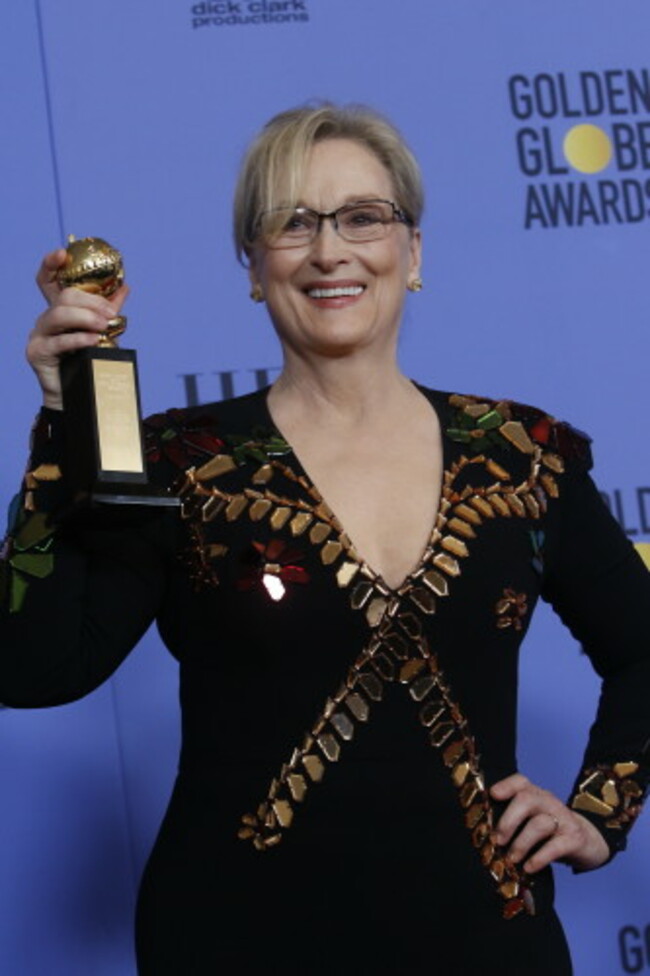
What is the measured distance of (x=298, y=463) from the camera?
1.74m

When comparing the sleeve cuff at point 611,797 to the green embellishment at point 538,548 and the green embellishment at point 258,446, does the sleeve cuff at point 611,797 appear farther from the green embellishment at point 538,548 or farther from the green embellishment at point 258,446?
the green embellishment at point 258,446

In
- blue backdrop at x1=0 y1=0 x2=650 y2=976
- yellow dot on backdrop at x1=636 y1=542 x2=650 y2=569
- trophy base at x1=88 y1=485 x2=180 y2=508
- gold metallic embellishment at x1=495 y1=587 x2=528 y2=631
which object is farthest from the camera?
yellow dot on backdrop at x1=636 y1=542 x2=650 y2=569

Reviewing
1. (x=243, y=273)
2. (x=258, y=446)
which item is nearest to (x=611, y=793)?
(x=258, y=446)

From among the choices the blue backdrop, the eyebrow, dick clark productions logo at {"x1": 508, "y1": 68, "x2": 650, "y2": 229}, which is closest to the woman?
the eyebrow

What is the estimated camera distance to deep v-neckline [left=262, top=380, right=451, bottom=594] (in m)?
1.67

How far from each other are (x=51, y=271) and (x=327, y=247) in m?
0.28

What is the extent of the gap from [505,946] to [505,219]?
4.29 ft

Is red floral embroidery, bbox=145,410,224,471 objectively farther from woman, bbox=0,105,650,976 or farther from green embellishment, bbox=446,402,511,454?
green embellishment, bbox=446,402,511,454

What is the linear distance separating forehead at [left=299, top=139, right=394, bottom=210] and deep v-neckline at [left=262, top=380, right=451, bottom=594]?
0.20 m

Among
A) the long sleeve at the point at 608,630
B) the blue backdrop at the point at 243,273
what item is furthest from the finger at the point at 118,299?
the blue backdrop at the point at 243,273

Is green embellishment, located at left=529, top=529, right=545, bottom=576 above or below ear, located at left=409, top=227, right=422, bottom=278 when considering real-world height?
below

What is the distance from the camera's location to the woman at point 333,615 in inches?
63.1

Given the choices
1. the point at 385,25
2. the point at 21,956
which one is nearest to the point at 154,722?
the point at 21,956

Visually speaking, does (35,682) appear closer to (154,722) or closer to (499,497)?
(499,497)
